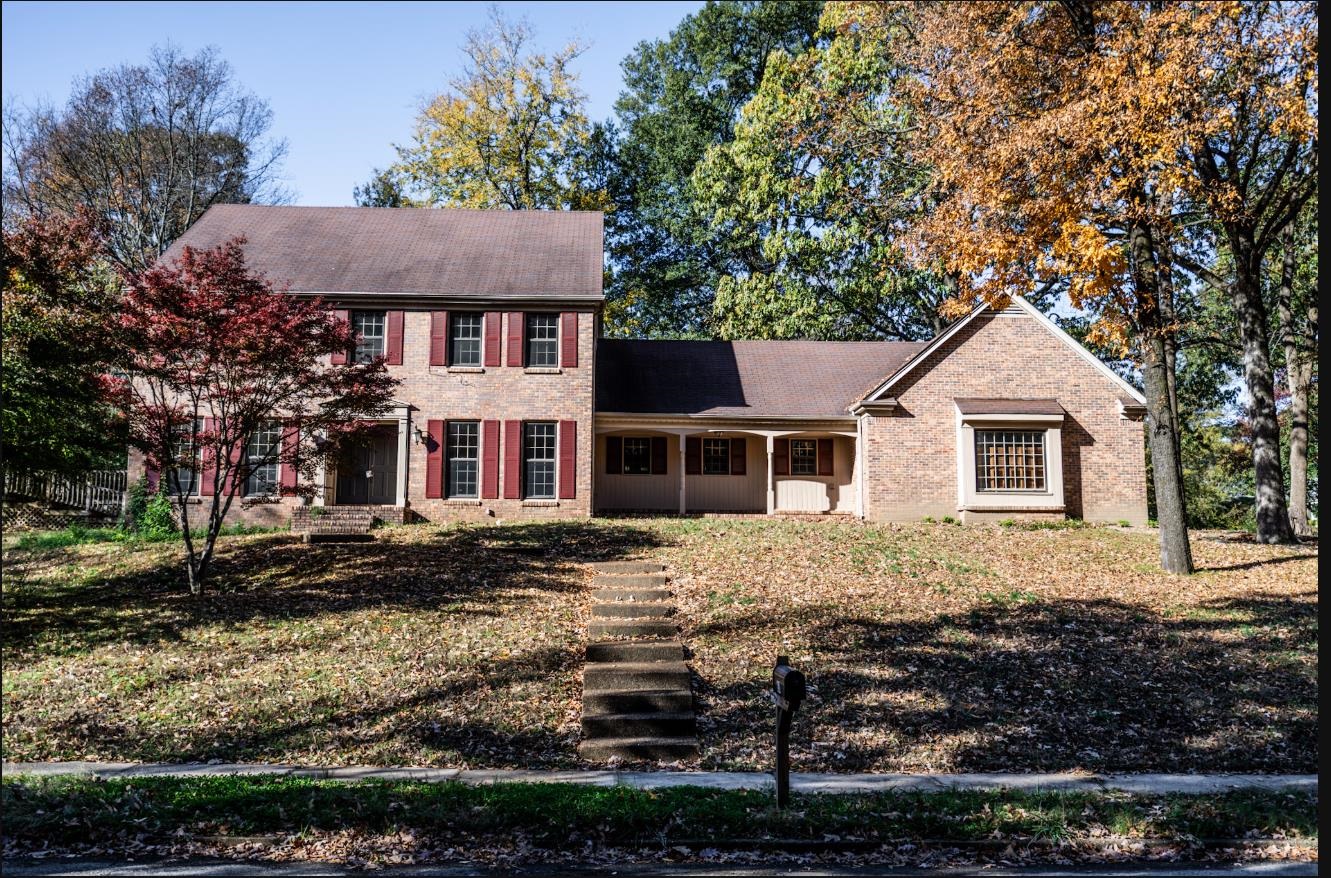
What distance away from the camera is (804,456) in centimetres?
2170

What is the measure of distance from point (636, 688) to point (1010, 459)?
1300cm

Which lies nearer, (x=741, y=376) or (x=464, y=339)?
(x=464, y=339)

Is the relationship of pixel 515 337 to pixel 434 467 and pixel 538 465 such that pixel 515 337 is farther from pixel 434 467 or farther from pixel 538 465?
pixel 434 467

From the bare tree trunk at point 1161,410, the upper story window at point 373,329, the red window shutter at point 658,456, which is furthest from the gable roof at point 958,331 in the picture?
the upper story window at point 373,329

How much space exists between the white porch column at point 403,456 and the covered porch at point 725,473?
4.73 m

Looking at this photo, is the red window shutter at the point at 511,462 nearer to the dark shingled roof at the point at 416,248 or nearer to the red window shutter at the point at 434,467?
the red window shutter at the point at 434,467

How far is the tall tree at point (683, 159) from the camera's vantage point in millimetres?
32062

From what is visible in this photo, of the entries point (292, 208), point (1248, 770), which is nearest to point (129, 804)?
point (1248, 770)

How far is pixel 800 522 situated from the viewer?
17688 mm

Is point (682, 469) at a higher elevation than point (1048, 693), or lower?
higher

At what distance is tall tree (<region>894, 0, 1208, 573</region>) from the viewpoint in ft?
40.7

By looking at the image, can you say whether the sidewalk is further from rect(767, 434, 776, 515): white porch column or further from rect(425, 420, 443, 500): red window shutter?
rect(767, 434, 776, 515): white porch column

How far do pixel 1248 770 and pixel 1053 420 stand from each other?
40.4ft

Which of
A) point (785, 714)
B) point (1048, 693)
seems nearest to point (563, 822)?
point (785, 714)
